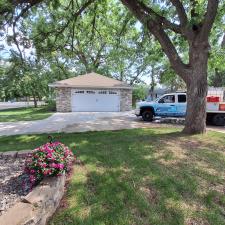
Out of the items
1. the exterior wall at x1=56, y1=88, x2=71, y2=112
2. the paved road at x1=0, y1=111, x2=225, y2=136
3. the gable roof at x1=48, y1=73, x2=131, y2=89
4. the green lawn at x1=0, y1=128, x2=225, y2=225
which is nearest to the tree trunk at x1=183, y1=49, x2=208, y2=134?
the green lawn at x1=0, y1=128, x2=225, y2=225

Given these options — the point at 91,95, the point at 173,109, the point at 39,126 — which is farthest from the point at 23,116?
the point at 173,109

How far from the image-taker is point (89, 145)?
20.3ft

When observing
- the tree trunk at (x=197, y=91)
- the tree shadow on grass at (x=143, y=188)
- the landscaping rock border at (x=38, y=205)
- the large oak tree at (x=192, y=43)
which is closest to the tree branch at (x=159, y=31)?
the large oak tree at (x=192, y=43)

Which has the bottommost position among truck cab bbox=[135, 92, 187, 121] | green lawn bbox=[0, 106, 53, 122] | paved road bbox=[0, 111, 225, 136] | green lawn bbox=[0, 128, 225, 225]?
green lawn bbox=[0, 128, 225, 225]

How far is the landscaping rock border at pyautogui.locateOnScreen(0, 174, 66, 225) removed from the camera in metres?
2.20

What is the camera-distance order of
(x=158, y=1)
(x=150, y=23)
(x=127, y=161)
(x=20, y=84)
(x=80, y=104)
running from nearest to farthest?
(x=127, y=161), (x=150, y=23), (x=158, y=1), (x=80, y=104), (x=20, y=84)

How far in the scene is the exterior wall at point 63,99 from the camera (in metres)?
18.4

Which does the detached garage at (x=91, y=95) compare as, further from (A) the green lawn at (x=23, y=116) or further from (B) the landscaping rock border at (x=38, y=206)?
(B) the landscaping rock border at (x=38, y=206)

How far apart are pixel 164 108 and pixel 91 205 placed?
1045cm

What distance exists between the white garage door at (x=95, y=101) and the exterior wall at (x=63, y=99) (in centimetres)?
39

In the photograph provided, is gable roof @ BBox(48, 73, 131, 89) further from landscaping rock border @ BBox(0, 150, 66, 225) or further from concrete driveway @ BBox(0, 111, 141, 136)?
landscaping rock border @ BBox(0, 150, 66, 225)

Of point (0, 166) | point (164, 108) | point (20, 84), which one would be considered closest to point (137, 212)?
point (0, 166)

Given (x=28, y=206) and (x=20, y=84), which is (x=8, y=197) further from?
(x=20, y=84)

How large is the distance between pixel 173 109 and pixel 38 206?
11121mm
